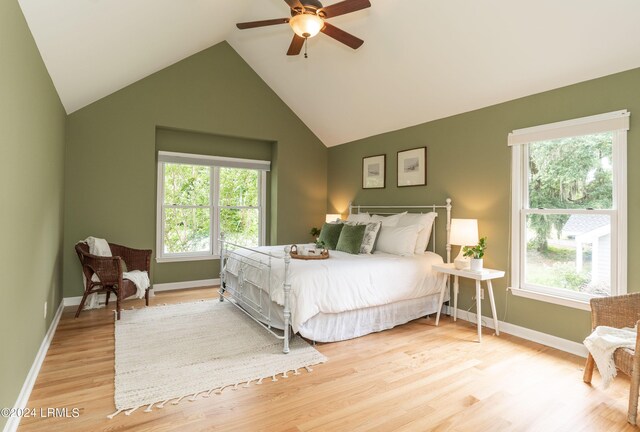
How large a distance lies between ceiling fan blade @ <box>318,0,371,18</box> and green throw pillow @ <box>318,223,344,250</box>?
2.56 metres

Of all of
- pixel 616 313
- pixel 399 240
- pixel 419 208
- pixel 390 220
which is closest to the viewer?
pixel 616 313

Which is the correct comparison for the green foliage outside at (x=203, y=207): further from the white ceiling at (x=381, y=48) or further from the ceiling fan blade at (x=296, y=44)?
the ceiling fan blade at (x=296, y=44)

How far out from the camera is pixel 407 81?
4121 mm

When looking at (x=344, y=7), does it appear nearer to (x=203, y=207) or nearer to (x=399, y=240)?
(x=399, y=240)

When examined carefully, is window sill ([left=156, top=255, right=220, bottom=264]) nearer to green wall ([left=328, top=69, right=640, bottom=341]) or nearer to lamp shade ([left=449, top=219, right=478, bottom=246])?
green wall ([left=328, top=69, right=640, bottom=341])

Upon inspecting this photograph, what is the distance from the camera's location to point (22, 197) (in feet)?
7.04

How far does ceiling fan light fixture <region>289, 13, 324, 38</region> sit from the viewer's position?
2.65 m

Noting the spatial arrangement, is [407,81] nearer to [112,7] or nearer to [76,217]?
[112,7]

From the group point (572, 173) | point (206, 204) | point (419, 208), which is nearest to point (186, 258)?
point (206, 204)

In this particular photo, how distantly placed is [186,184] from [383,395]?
439cm

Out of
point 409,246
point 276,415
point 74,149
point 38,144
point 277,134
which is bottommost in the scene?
point 276,415

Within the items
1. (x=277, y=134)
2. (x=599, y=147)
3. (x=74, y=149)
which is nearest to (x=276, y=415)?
(x=599, y=147)

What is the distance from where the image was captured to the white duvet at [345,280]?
9.99 feet

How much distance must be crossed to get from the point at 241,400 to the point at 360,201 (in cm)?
390
